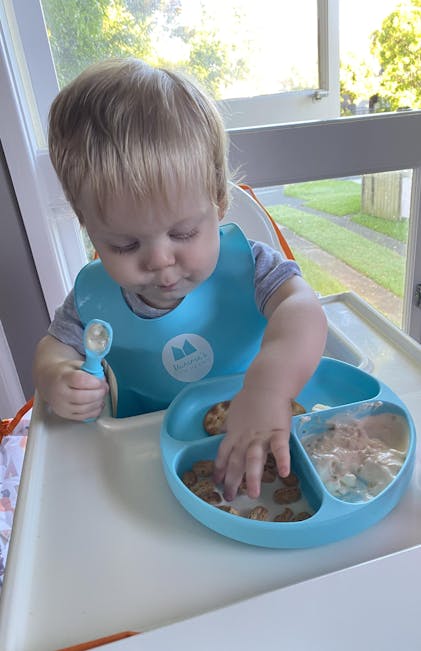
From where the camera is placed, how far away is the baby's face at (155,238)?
54 cm

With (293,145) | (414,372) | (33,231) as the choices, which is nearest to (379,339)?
(414,372)

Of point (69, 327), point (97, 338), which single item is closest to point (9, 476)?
point (69, 327)

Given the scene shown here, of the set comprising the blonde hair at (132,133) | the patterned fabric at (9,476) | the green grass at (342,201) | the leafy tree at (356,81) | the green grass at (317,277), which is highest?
the blonde hair at (132,133)

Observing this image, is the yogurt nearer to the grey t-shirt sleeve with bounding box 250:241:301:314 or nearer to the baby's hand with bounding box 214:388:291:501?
the baby's hand with bounding box 214:388:291:501

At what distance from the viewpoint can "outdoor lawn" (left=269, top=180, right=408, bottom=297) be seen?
4.59 feet

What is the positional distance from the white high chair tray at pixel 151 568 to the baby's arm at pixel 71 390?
52mm

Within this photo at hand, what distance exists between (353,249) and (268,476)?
1.21m

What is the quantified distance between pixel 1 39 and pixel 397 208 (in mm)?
1097

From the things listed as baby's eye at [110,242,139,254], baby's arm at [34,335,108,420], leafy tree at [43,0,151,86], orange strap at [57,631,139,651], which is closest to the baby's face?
baby's eye at [110,242,139,254]

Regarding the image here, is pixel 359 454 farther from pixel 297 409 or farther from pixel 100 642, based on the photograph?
pixel 100 642

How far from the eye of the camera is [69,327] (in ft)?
2.32

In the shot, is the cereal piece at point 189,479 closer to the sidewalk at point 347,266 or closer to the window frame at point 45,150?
the window frame at point 45,150

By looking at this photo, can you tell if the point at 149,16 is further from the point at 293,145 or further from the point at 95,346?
the point at 95,346

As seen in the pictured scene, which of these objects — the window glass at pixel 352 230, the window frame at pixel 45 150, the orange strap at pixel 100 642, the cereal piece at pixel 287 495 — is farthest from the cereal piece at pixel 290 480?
the window glass at pixel 352 230
